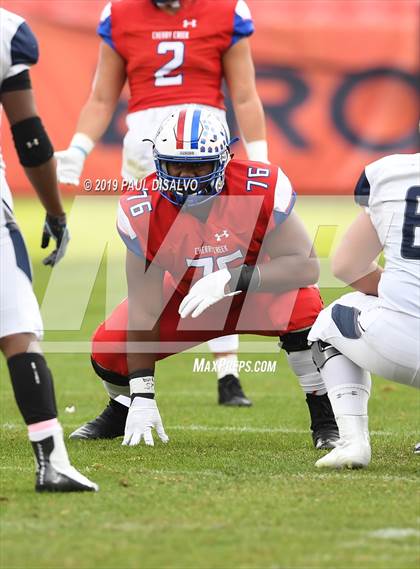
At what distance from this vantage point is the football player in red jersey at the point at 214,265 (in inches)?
189

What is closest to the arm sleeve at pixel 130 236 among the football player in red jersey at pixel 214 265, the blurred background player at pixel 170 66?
the football player in red jersey at pixel 214 265

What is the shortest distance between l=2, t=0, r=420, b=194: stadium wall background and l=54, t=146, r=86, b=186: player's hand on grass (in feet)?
29.4

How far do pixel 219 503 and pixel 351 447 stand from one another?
757 millimetres

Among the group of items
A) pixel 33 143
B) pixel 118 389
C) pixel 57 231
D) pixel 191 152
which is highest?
pixel 33 143

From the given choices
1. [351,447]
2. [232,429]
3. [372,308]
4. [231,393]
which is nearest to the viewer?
[372,308]

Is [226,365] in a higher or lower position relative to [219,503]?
lower

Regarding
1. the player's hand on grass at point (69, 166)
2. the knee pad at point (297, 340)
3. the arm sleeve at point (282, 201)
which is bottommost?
the knee pad at point (297, 340)

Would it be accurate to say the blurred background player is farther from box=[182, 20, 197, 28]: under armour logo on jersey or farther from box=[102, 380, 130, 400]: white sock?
box=[102, 380, 130, 400]: white sock

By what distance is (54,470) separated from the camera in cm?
373

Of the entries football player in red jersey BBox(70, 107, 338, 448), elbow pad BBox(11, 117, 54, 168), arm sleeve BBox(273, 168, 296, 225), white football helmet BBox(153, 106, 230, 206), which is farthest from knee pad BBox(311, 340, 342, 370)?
elbow pad BBox(11, 117, 54, 168)

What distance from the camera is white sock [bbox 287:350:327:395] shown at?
493cm

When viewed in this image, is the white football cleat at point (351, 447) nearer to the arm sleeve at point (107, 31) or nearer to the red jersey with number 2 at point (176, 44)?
the red jersey with number 2 at point (176, 44)

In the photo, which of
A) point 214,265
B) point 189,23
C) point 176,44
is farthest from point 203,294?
point 189,23

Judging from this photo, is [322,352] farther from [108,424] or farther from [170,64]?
[170,64]
